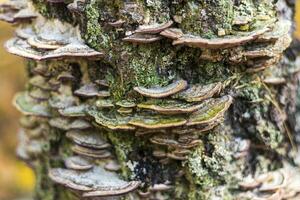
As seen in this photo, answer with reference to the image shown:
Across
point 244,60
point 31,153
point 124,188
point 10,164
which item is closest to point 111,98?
point 124,188

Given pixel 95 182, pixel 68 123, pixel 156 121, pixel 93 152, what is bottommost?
pixel 95 182

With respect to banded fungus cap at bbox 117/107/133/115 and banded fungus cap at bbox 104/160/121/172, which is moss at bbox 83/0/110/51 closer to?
banded fungus cap at bbox 117/107/133/115

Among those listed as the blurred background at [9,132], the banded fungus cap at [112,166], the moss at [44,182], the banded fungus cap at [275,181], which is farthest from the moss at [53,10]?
the blurred background at [9,132]

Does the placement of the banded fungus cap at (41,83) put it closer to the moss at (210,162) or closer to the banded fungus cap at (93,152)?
the banded fungus cap at (93,152)

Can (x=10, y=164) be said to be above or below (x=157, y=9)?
below

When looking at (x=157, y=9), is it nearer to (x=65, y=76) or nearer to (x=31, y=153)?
(x=65, y=76)

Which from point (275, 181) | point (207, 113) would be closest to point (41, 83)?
point (207, 113)

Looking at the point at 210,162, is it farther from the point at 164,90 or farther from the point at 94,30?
the point at 94,30
